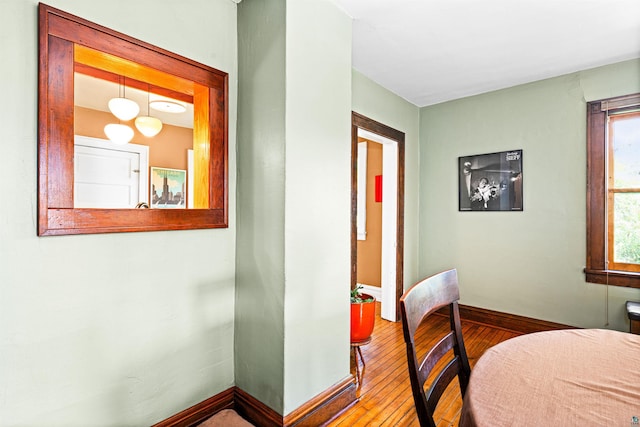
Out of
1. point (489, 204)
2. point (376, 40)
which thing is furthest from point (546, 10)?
point (489, 204)

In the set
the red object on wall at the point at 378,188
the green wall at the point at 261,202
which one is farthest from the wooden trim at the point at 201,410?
the red object on wall at the point at 378,188

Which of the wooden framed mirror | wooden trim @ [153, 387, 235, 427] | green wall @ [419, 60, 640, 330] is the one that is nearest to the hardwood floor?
green wall @ [419, 60, 640, 330]

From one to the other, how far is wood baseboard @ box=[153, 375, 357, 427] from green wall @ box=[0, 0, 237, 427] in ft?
0.17

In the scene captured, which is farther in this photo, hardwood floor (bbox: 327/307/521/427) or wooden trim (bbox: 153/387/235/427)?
hardwood floor (bbox: 327/307/521/427)

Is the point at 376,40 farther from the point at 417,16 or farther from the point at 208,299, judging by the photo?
the point at 208,299

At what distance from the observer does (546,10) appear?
7.14ft

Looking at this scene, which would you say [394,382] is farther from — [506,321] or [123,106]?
[123,106]

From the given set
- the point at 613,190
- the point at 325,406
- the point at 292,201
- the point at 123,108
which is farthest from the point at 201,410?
the point at 613,190

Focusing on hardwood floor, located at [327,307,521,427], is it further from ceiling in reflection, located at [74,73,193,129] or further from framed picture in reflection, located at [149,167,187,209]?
ceiling in reflection, located at [74,73,193,129]

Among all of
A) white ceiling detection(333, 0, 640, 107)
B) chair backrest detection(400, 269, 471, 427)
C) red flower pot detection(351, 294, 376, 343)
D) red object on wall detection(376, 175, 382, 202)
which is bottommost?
red flower pot detection(351, 294, 376, 343)

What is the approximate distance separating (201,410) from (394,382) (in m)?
1.33

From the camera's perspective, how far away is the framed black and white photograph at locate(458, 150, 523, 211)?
3357mm

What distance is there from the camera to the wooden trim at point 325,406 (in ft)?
5.92

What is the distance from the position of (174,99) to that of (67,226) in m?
0.91
